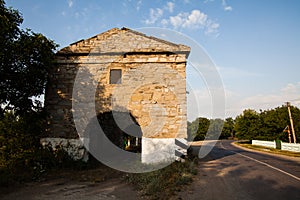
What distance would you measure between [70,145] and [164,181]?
5.41 metres

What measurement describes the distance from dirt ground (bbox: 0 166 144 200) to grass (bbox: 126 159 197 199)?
0.29 meters

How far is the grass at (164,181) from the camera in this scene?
5749 millimetres

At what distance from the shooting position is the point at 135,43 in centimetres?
1062

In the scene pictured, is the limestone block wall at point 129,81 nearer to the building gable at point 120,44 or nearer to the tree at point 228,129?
the building gable at point 120,44

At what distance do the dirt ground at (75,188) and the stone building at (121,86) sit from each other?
77.1 inches

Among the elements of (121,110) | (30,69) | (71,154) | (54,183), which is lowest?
(54,183)

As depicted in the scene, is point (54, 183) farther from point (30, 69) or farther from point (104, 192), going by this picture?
point (30, 69)

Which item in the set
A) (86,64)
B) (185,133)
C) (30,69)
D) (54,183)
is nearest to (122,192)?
(54,183)

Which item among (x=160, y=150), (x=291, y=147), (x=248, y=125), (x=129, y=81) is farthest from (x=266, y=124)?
(x=129, y=81)

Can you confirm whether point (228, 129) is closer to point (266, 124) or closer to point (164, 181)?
point (266, 124)

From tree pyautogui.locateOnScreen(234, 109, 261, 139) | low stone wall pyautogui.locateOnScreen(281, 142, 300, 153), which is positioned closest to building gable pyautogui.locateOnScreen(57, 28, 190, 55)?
low stone wall pyautogui.locateOnScreen(281, 142, 300, 153)

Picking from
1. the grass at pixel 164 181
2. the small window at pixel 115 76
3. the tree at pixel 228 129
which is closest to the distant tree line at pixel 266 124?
the small window at pixel 115 76

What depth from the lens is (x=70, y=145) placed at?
9.80 meters

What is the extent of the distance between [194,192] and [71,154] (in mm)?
6441
